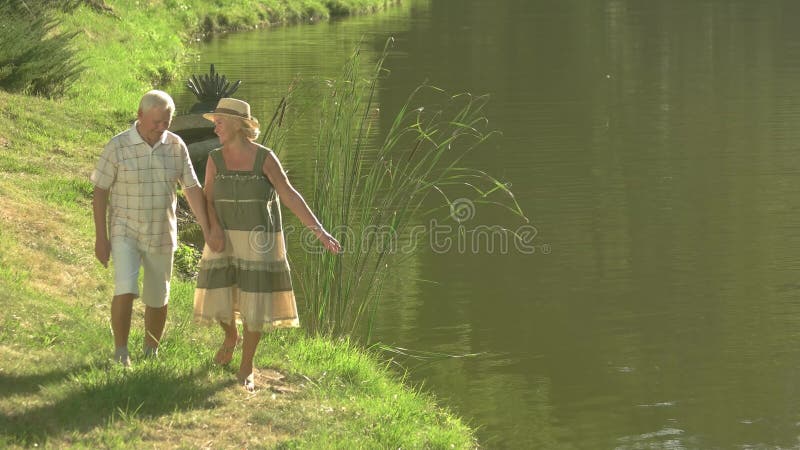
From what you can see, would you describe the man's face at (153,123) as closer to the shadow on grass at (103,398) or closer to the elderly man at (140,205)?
the elderly man at (140,205)

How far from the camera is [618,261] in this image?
1432 cm

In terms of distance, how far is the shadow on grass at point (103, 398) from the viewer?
6691 mm

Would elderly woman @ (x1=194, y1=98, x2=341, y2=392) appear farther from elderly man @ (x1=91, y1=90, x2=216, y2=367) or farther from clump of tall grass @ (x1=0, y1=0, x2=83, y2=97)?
clump of tall grass @ (x1=0, y1=0, x2=83, y2=97)

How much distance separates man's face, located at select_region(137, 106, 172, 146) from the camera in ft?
23.8

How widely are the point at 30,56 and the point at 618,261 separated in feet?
28.8

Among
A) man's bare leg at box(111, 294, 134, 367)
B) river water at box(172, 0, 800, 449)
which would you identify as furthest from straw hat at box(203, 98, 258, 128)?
river water at box(172, 0, 800, 449)

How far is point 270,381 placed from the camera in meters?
8.16

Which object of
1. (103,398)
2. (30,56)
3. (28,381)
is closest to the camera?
(103,398)

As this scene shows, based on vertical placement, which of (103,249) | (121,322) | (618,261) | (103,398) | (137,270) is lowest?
(618,261)

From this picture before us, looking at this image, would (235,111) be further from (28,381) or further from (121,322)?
(28,381)

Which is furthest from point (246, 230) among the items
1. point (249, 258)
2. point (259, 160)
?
point (259, 160)

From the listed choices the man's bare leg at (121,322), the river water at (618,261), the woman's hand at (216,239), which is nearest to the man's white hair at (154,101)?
the woman's hand at (216,239)

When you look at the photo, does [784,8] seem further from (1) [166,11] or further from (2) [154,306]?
(2) [154,306]

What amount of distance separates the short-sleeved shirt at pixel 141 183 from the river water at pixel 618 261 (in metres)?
2.99
